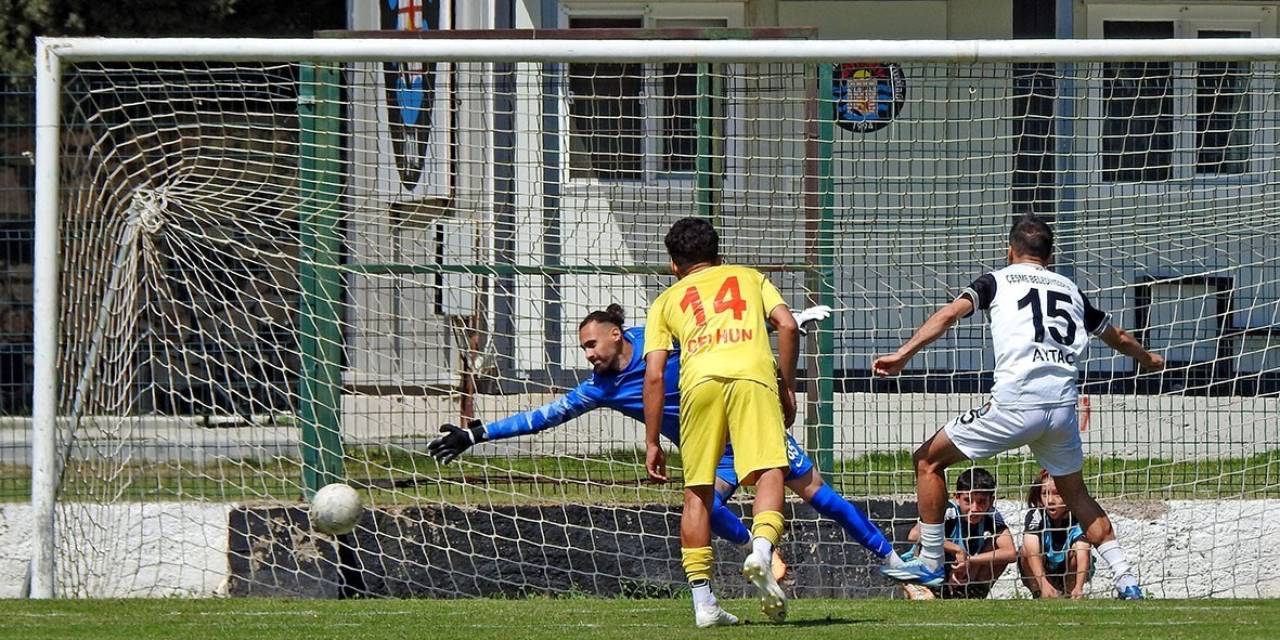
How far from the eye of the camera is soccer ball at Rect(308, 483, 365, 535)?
844 cm

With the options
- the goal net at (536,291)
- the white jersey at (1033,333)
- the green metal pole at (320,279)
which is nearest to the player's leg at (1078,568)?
the goal net at (536,291)

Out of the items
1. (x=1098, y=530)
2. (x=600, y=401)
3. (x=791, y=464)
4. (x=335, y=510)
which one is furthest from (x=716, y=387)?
(x=335, y=510)

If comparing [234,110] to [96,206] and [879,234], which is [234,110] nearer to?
[96,206]

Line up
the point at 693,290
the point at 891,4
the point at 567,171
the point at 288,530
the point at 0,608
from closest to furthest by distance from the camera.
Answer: the point at 693,290 < the point at 0,608 < the point at 288,530 < the point at 567,171 < the point at 891,4

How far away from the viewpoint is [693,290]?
23.8 feet

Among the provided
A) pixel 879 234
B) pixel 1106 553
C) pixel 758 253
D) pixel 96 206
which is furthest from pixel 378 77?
pixel 1106 553

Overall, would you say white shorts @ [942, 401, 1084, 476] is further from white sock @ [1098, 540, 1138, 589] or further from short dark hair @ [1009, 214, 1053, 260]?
short dark hair @ [1009, 214, 1053, 260]

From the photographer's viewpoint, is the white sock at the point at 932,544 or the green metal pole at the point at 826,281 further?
the green metal pole at the point at 826,281

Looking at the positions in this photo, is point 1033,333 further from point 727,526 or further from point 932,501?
point 727,526

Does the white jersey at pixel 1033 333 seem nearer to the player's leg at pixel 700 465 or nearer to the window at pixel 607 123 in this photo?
the player's leg at pixel 700 465

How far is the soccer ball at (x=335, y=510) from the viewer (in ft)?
27.7

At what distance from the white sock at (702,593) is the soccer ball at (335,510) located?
7.40 ft

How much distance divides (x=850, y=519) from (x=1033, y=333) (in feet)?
4.24

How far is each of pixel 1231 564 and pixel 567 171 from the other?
4219mm
